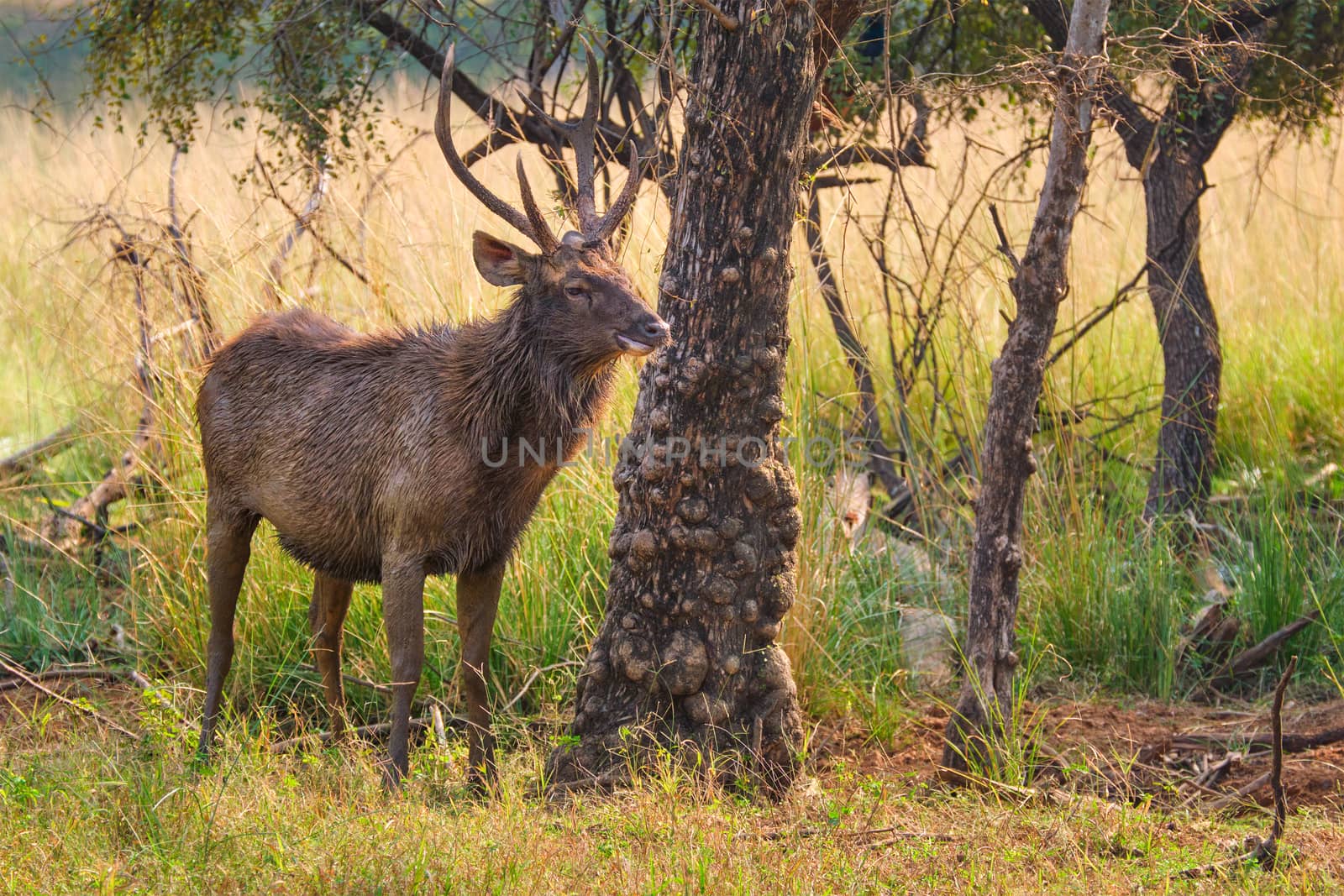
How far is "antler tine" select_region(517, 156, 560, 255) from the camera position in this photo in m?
4.09

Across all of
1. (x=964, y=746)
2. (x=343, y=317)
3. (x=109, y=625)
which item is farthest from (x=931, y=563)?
(x=109, y=625)

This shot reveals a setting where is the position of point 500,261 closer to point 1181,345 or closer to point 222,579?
point 222,579

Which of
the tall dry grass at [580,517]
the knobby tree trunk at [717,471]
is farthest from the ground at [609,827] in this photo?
the tall dry grass at [580,517]

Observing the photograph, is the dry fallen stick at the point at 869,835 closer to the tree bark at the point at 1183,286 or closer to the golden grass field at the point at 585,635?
the golden grass field at the point at 585,635

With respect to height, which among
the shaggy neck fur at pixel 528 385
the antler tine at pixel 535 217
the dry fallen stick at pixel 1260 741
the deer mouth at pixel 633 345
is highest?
the antler tine at pixel 535 217

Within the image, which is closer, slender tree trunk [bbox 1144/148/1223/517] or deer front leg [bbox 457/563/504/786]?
deer front leg [bbox 457/563/504/786]

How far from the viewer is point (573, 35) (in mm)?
5375

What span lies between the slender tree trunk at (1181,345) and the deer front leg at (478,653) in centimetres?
372

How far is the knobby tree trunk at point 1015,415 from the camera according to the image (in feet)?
13.7

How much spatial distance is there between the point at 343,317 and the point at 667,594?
9.44ft

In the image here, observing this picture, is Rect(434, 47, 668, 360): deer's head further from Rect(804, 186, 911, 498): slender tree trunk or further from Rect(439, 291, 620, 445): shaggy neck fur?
Rect(804, 186, 911, 498): slender tree trunk

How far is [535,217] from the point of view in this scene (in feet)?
13.7

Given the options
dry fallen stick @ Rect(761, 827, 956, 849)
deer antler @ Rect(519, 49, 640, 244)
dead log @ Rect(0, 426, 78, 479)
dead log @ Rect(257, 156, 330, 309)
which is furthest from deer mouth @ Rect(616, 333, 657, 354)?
dead log @ Rect(0, 426, 78, 479)

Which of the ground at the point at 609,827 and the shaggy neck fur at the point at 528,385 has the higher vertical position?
the shaggy neck fur at the point at 528,385
